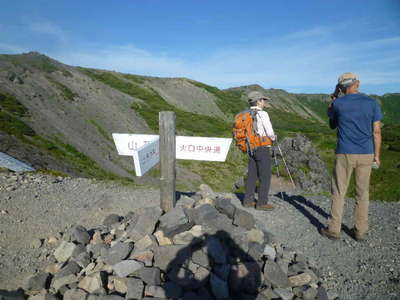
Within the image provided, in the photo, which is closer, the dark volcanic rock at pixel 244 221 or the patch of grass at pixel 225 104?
the dark volcanic rock at pixel 244 221

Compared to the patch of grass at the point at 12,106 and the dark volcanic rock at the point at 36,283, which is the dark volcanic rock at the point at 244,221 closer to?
the dark volcanic rock at the point at 36,283

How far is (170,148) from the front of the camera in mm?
5203

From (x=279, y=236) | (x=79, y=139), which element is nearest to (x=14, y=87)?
(x=79, y=139)

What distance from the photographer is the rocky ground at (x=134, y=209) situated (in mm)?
4805

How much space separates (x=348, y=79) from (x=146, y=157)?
12.8 feet

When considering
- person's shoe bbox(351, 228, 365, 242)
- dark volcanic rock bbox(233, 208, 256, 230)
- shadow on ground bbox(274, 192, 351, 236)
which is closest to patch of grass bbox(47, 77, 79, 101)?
shadow on ground bbox(274, 192, 351, 236)

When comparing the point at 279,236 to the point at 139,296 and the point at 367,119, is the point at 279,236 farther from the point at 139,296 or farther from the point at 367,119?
the point at 139,296

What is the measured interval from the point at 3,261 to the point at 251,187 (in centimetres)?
538

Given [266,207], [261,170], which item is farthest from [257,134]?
[266,207]

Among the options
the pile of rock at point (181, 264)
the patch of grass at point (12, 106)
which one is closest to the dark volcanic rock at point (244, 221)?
the pile of rock at point (181, 264)

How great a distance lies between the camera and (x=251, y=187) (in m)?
7.36

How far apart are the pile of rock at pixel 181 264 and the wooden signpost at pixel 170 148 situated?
1.50ft

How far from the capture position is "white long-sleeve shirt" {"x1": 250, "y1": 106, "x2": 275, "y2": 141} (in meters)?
6.48

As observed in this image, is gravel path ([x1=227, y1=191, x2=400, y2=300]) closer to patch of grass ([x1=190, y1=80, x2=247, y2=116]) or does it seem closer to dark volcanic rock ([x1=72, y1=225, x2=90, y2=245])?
dark volcanic rock ([x1=72, y1=225, x2=90, y2=245])
